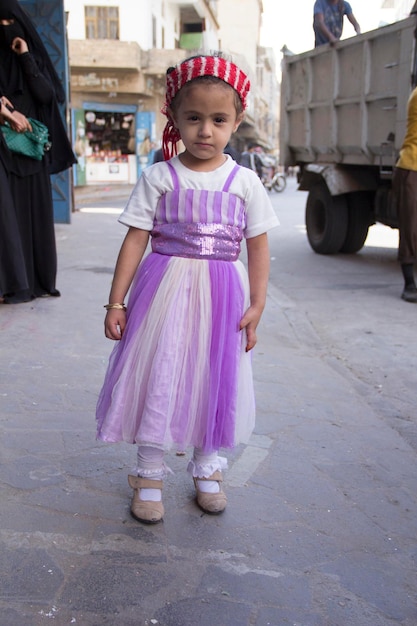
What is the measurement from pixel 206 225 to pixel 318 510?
106cm

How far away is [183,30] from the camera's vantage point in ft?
118

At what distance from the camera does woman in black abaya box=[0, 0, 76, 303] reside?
4.45 meters

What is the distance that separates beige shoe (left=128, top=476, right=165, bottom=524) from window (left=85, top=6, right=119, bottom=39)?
27891 millimetres

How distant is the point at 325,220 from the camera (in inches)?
339

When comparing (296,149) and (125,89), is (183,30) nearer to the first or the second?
(125,89)

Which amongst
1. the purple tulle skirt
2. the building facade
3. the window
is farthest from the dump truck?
the window

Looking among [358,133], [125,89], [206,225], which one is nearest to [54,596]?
[206,225]

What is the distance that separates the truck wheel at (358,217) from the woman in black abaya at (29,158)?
14.4ft

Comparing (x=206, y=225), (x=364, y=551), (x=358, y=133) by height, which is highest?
(x=358, y=133)

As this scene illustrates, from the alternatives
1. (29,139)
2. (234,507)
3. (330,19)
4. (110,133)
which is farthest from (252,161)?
(234,507)

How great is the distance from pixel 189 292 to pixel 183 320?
3.6 inches

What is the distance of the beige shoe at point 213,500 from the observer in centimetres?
231

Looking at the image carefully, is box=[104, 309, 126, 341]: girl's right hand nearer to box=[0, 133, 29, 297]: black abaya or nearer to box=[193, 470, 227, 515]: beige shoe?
box=[193, 470, 227, 515]: beige shoe

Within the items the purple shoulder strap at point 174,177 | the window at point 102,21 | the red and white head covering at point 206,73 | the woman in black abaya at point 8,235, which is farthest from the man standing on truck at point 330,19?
the window at point 102,21
